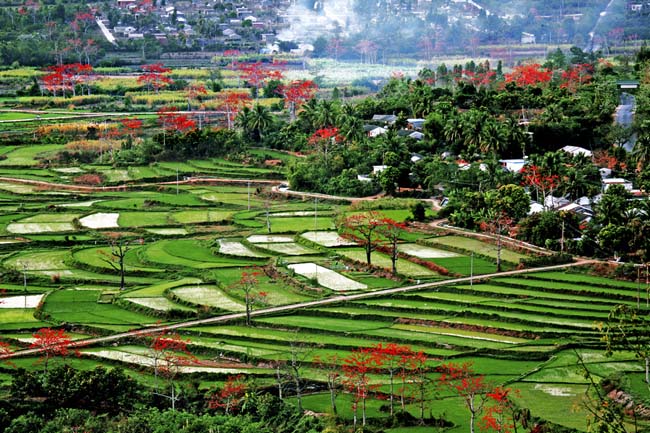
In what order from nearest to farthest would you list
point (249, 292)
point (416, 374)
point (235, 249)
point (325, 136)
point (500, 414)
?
point (500, 414)
point (416, 374)
point (249, 292)
point (235, 249)
point (325, 136)

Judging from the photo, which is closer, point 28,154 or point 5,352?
point 5,352

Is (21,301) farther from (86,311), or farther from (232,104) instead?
(232,104)

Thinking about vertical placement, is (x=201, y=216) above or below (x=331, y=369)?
below

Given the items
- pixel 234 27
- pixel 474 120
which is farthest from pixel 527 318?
pixel 234 27

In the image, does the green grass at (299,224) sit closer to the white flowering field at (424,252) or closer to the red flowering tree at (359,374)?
the white flowering field at (424,252)

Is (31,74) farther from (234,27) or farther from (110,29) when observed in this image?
(234,27)

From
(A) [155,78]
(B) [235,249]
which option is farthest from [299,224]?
(A) [155,78]

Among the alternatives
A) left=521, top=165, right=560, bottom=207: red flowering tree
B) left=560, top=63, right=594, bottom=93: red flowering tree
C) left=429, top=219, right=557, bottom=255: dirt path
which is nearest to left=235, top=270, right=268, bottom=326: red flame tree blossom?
left=429, top=219, right=557, bottom=255: dirt path
